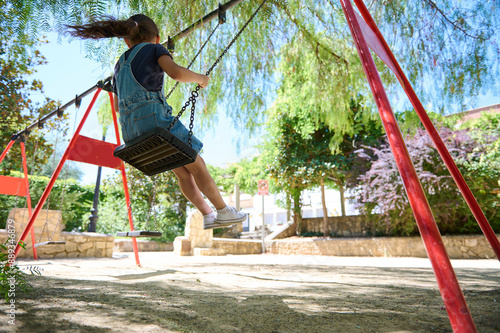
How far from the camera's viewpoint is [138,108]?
1.88 meters

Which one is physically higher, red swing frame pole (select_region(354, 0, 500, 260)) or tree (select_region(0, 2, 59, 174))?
tree (select_region(0, 2, 59, 174))

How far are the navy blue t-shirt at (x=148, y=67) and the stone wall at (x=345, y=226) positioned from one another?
31.2 feet

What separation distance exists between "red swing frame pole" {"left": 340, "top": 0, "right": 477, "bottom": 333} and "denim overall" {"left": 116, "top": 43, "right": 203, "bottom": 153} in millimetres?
1109

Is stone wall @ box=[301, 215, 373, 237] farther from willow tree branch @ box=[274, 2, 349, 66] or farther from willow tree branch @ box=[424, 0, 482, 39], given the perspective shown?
willow tree branch @ box=[424, 0, 482, 39]

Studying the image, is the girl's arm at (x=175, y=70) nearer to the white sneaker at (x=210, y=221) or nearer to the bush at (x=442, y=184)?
the white sneaker at (x=210, y=221)

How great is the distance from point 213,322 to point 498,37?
11.9ft

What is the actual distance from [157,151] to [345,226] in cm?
1002

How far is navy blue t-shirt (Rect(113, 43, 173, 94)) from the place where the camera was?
6.29 feet

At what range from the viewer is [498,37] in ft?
10.2

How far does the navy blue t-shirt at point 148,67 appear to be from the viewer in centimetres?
192

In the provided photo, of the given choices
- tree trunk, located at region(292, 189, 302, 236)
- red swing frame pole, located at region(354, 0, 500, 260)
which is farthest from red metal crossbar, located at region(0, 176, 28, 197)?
tree trunk, located at region(292, 189, 302, 236)

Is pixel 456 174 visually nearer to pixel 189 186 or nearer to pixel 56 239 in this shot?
pixel 189 186

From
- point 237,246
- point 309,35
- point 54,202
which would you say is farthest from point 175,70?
point 54,202

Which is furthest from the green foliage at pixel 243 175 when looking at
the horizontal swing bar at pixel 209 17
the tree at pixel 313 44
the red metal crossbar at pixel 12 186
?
the horizontal swing bar at pixel 209 17
